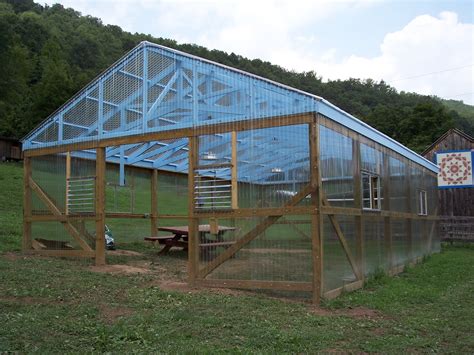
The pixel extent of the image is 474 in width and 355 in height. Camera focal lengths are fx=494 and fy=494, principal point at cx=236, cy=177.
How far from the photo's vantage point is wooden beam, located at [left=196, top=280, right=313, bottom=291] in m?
7.97

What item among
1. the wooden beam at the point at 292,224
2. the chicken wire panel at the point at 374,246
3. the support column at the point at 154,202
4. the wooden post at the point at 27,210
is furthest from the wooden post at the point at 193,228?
the support column at the point at 154,202

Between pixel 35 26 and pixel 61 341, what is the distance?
49.7 meters

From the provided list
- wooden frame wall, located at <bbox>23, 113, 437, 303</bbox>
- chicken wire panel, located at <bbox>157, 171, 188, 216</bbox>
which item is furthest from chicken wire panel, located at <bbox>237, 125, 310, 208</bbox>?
chicken wire panel, located at <bbox>157, 171, 188, 216</bbox>

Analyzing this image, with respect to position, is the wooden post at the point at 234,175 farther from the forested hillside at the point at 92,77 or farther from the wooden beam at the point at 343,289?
the forested hillside at the point at 92,77

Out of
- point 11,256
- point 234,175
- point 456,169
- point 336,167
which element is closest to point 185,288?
point 234,175

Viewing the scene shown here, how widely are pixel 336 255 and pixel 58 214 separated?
731 cm

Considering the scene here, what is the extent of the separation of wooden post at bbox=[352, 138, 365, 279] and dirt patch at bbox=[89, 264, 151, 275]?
4531 millimetres

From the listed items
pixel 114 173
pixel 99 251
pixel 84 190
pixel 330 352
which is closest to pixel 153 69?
Result: pixel 84 190

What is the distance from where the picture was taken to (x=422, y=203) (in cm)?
1659

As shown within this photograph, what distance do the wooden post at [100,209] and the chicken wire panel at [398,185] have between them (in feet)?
23.2

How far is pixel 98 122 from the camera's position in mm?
11867

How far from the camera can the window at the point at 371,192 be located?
1058 cm

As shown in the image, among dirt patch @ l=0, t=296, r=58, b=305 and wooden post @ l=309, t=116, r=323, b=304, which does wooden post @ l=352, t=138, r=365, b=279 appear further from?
dirt patch @ l=0, t=296, r=58, b=305

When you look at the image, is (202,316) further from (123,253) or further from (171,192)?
(171,192)
